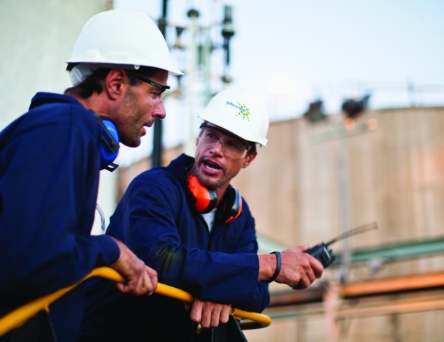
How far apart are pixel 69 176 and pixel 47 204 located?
12 centimetres

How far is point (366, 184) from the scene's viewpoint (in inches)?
801

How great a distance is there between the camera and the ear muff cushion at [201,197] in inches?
128

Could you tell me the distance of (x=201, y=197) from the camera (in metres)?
3.24

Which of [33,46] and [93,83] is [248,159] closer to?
[93,83]

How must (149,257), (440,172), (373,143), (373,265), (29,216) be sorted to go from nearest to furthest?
(29,216), (149,257), (373,265), (440,172), (373,143)

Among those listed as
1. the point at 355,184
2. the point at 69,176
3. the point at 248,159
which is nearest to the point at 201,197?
the point at 248,159

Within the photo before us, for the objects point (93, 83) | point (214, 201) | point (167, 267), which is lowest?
point (167, 267)

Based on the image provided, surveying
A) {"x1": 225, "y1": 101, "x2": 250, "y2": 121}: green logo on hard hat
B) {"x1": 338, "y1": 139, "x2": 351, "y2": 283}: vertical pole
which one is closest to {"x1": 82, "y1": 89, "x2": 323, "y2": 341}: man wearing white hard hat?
{"x1": 225, "y1": 101, "x2": 250, "y2": 121}: green logo on hard hat

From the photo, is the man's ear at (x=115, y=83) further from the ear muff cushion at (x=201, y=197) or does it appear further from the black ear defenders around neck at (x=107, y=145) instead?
the ear muff cushion at (x=201, y=197)

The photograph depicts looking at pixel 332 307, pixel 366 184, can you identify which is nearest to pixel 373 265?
pixel 332 307

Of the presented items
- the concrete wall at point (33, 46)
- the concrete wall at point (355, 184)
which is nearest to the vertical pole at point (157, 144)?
the concrete wall at point (33, 46)

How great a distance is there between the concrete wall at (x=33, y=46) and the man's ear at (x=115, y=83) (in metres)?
2.18

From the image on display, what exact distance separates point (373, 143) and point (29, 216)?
65.4ft

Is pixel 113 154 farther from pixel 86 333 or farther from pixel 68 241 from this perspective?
pixel 86 333
